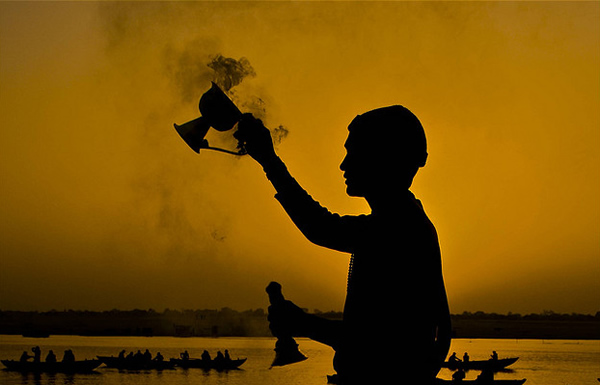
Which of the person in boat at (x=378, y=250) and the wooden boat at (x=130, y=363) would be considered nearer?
the person in boat at (x=378, y=250)

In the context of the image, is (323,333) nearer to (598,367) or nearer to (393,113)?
(393,113)

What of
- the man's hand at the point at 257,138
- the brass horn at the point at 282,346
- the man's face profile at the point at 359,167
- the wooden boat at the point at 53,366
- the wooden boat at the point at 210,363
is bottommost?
the brass horn at the point at 282,346

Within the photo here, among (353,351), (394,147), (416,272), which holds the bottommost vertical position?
(353,351)

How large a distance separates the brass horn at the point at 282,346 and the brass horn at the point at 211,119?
57 centimetres

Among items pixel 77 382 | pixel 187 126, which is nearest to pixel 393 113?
pixel 187 126

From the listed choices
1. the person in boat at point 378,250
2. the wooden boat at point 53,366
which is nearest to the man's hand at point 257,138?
the person in boat at point 378,250

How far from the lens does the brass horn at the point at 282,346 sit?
3.34 metres

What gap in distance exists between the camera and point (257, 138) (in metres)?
3.56

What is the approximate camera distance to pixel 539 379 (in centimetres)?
11194

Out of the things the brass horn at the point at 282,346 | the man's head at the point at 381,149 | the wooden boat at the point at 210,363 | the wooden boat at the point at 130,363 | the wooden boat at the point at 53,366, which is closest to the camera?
the brass horn at the point at 282,346

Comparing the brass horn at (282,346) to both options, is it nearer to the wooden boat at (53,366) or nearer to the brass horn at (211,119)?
the brass horn at (211,119)

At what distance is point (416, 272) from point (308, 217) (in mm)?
476

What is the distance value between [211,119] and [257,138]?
20 cm

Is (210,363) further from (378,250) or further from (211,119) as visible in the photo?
(378,250)
